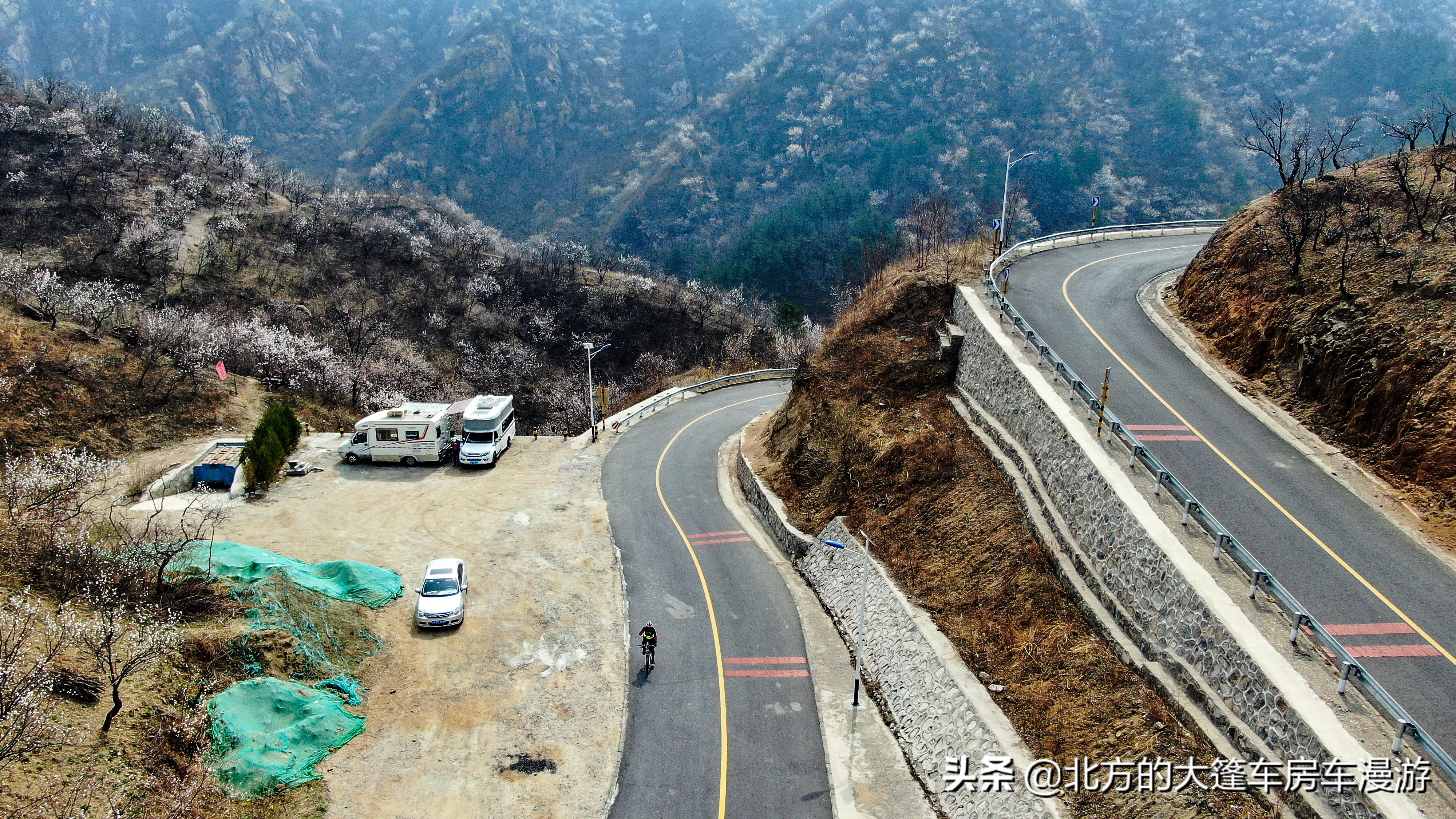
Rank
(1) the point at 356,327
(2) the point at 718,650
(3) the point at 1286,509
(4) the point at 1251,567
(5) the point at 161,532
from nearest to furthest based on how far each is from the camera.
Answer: (4) the point at 1251,567, (3) the point at 1286,509, (5) the point at 161,532, (2) the point at 718,650, (1) the point at 356,327

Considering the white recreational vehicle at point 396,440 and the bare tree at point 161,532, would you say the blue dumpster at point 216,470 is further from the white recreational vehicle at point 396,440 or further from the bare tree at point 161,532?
the white recreational vehicle at point 396,440

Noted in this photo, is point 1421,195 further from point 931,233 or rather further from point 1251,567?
point 931,233

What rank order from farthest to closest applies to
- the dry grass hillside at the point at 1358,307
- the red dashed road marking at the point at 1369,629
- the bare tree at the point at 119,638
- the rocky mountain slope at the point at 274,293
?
the rocky mountain slope at the point at 274,293
the dry grass hillside at the point at 1358,307
the bare tree at the point at 119,638
the red dashed road marking at the point at 1369,629

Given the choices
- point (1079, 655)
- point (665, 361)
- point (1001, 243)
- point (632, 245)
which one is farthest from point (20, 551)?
point (632, 245)

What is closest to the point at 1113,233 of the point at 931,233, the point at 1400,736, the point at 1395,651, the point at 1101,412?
the point at 931,233

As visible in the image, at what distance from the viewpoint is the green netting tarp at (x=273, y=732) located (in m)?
16.2

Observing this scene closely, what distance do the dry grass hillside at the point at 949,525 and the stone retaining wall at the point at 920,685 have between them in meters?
0.44

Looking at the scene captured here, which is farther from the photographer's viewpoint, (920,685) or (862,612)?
(862,612)

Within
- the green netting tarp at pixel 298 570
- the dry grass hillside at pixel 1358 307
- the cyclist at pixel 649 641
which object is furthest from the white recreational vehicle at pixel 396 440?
the dry grass hillside at pixel 1358 307

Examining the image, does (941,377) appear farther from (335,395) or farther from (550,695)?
(335,395)

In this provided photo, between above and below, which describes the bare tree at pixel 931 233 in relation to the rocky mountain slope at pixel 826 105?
below

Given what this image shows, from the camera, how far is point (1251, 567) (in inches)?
590

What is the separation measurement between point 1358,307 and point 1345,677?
13674 mm

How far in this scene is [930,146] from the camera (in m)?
136
